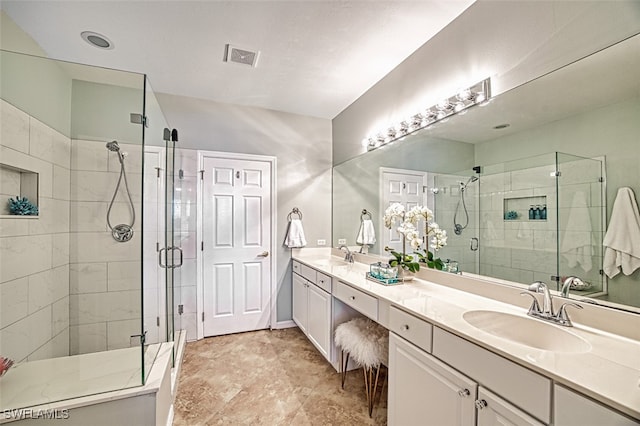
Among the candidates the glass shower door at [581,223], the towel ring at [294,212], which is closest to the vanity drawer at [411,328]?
the glass shower door at [581,223]

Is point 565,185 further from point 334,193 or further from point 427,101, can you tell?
point 334,193

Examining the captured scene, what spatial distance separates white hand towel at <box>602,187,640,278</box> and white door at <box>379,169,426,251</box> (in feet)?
3.53

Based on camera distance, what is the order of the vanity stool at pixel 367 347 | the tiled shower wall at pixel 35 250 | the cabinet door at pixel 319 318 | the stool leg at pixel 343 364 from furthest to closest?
the cabinet door at pixel 319 318 < the stool leg at pixel 343 364 < the vanity stool at pixel 367 347 < the tiled shower wall at pixel 35 250

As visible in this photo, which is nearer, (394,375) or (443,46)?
(394,375)

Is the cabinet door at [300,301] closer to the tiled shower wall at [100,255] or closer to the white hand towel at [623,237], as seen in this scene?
the tiled shower wall at [100,255]

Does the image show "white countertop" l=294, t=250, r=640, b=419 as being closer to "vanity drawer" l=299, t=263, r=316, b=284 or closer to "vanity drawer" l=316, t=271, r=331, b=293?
"vanity drawer" l=316, t=271, r=331, b=293

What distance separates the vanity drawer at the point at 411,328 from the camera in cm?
129

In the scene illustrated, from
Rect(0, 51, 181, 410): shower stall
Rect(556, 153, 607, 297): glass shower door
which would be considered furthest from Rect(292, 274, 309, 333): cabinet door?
Rect(556, 153, 607, 297): glass shower door

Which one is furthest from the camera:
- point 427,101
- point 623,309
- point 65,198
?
point 427,101

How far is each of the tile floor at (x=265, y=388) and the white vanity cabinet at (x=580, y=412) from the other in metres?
1.25

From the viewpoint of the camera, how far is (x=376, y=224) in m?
2.67

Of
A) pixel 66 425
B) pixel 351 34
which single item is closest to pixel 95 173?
pixel 66 425

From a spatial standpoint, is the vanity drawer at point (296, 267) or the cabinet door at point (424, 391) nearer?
the cabinet door at point (424, 391)

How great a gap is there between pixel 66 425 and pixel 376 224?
237 cm
